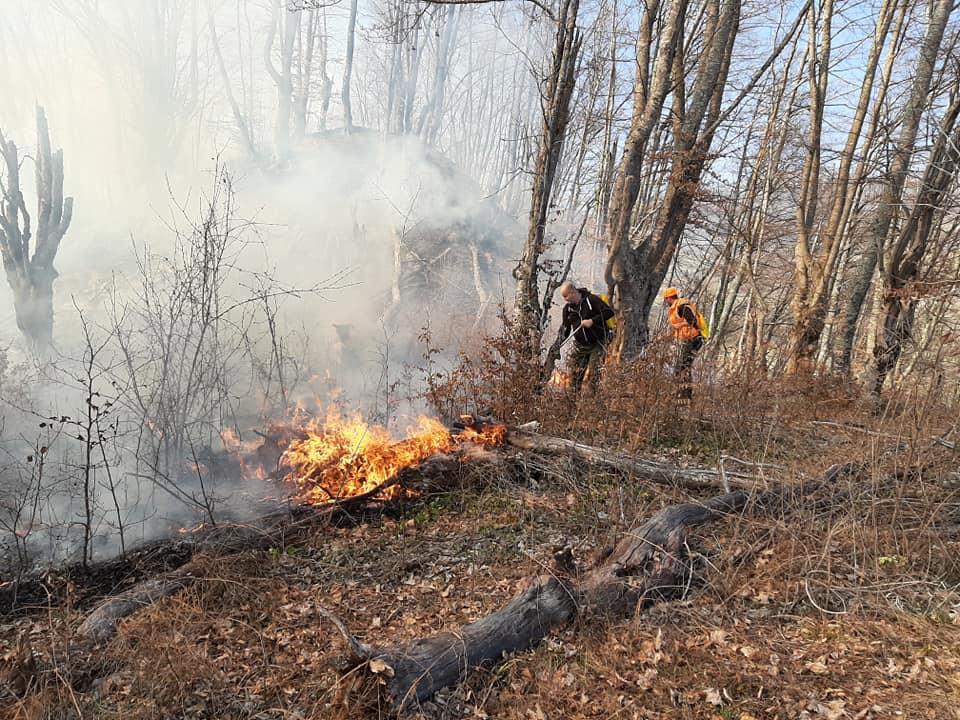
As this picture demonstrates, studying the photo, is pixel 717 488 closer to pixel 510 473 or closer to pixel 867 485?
pixel 867 485

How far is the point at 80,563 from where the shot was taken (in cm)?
448

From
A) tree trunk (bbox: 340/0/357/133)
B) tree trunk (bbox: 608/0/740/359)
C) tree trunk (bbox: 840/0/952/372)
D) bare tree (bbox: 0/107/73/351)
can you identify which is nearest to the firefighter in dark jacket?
tree trunk (bbox: 608/0/740/359)

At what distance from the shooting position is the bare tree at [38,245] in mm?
8945

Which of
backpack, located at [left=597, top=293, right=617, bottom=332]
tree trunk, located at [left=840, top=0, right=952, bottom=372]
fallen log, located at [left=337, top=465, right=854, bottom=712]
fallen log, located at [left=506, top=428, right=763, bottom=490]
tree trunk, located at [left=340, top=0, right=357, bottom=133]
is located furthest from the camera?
tree trunk, located at [left=340, top=0, right=357, bottom=133]

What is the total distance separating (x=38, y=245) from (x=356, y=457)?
7.55 meters

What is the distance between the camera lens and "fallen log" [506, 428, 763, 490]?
17.4 feet

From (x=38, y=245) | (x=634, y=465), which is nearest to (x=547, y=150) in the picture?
(x=634, y=465)

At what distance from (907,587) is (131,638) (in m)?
4.90

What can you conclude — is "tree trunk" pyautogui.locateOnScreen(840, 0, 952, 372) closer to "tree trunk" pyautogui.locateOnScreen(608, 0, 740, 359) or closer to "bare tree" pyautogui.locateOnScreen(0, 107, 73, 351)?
"tree trunk" pyautogui.locateOnScreen(608, 0, 740, 359)

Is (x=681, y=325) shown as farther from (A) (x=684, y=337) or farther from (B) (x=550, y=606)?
(B) (x=550, y=606)

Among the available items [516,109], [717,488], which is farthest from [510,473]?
[516,109]

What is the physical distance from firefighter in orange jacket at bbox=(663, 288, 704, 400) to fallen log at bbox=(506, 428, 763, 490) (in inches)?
67.5

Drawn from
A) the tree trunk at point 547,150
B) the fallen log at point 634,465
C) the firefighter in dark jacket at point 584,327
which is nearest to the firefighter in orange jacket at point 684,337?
the firefighter in dark jacket at point 584,327

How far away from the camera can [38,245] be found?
9203 millimetres
